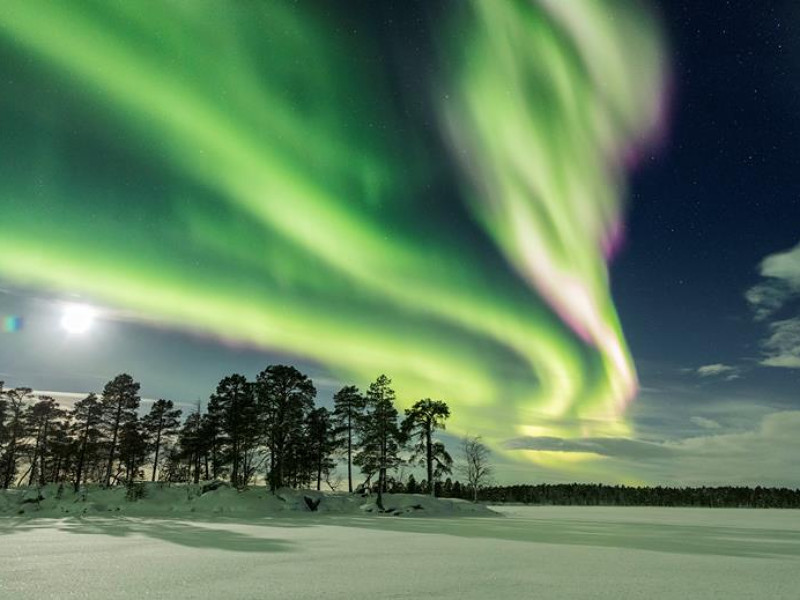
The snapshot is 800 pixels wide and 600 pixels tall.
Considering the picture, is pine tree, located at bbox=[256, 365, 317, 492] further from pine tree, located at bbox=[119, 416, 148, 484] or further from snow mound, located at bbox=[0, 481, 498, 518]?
pine tree, located at bbox=[119, 416, 148, 484]

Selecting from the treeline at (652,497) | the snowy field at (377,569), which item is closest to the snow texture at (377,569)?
the snowy field at (377,569)

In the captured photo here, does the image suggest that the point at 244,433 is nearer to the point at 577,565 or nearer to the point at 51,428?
the point at 51,428

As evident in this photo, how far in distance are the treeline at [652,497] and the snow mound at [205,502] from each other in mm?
120410

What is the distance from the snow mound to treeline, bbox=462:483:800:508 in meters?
120

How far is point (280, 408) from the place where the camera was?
53.5m

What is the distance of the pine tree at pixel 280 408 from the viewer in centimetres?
5244

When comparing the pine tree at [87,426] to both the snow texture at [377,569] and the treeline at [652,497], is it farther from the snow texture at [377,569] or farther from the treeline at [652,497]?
the treeline at [652,497]

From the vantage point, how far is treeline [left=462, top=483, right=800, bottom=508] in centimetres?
16875

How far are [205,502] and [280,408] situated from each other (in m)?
10.7

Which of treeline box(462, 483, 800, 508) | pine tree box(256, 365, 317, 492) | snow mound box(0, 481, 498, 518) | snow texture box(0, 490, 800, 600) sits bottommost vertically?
treeline box(462, 483, 800, 508)

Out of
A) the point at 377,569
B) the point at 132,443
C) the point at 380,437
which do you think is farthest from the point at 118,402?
the point at 377,569

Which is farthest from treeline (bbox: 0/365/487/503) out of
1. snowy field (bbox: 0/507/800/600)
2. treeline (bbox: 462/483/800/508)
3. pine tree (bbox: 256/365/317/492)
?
treeline (bbox: 462/483/800/508)

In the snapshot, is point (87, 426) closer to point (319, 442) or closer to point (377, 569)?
point (319, 442)

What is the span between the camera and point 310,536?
24469 mm
